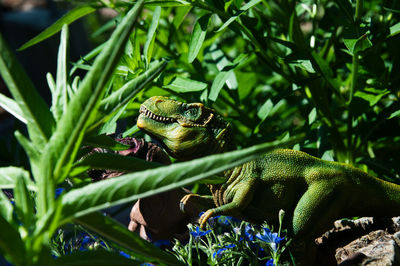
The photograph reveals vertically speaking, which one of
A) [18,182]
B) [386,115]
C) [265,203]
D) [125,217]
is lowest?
[125,217]

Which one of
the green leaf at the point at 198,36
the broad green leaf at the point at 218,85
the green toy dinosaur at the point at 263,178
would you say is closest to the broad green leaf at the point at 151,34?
the green leaf at the point at 198,36

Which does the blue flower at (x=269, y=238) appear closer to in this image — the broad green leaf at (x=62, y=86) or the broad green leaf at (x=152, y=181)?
the broad green leaf at (x=152, y=181)

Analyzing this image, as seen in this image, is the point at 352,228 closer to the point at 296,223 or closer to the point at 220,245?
the point at 296,223

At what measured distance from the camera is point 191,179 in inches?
28.1

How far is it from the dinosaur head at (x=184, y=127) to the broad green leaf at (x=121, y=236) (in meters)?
0.23

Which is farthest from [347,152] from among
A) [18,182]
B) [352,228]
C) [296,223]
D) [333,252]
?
[18,182]

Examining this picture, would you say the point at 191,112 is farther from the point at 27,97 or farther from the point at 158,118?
the point at 27,97

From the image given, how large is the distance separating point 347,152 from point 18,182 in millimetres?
1127

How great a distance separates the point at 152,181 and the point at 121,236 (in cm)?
20

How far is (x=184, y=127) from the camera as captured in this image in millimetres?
1037

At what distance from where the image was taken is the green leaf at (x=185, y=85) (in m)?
1.39

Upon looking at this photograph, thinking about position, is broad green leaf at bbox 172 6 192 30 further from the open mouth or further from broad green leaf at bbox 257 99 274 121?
the open mouth

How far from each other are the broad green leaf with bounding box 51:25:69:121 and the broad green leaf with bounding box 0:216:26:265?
0.77ft

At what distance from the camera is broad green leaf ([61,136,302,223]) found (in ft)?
2.29
